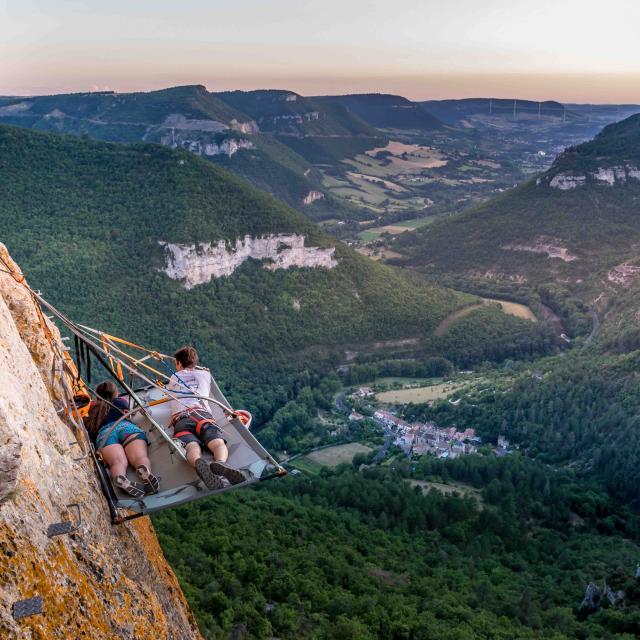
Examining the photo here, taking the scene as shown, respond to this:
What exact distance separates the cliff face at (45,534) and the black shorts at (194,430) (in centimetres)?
134

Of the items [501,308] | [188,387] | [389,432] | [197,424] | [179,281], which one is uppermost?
[188,387]

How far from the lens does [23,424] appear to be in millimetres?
5914

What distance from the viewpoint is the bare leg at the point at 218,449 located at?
8555 millimetres

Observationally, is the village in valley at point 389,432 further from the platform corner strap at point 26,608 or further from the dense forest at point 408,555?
the platform corner strap at point 26,608

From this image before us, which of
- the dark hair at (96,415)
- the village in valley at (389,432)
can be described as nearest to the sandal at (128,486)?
the dark hair at (96,415)

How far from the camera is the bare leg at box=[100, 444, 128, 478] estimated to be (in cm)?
783

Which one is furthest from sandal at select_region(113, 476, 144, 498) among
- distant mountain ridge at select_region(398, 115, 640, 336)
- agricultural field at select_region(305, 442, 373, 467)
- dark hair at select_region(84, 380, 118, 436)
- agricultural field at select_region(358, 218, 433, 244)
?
agricultural field at select_region(358, 218, 433, 244)

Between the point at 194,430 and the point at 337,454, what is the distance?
56.9 metres

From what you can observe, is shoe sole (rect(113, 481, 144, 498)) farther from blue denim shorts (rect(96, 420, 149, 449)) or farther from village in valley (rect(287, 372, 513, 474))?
village in valley (rect(287, 372, 513, 474))

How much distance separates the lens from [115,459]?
796 cm

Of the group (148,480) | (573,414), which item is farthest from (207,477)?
(573,414)

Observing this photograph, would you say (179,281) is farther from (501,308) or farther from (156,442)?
(156,442)

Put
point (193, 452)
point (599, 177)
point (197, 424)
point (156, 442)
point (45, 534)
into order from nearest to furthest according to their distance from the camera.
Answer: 1. point (45, 534)
2. point (193, 452)
3. point (156, 442)
4. point (197, 424)
5. point (599, 177)

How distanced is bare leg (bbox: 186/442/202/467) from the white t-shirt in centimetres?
Result: 79
